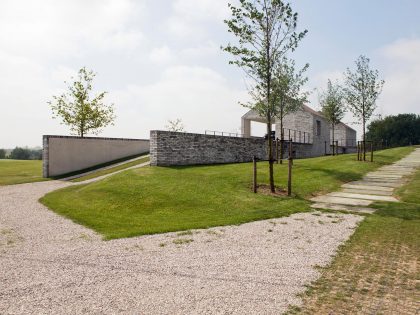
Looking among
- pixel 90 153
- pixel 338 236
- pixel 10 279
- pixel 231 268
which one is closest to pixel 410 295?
pixel 231 268

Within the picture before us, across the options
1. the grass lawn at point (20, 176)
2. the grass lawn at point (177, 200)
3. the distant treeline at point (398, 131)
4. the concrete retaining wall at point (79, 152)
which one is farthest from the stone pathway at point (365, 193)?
the distant treeline at point (398, 131)

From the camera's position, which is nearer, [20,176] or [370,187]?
[370,187]

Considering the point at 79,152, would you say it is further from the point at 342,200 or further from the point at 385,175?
the point at 385,175

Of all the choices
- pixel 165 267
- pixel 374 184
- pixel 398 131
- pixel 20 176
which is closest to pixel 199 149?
pixel 374 184

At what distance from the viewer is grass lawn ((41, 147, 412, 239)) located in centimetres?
1084

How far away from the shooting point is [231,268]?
6.69 meters

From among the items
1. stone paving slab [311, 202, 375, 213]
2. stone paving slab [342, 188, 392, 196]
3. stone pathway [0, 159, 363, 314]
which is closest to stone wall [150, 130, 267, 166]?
stone paving slab [342, 188, 392, 196]

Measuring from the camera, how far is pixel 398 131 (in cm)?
7406

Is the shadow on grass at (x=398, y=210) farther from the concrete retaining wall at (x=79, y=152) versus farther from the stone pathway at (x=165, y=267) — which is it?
the concrete retaining wall at (x=79, y=152)

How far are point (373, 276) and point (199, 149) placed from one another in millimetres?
19250

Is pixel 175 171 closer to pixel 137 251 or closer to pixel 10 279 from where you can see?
pixel 137 251

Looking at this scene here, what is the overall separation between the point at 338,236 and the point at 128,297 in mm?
6119

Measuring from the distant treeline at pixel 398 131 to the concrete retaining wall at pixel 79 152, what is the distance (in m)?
60.0

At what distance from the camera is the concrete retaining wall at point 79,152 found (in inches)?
976
